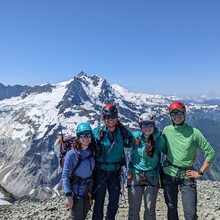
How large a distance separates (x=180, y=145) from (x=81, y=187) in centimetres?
436

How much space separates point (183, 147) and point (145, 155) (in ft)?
5.19

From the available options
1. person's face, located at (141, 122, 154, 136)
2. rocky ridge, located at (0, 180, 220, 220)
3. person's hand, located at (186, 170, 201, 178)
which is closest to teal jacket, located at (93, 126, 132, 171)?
person's face, located at (141, 122, 154, 136)

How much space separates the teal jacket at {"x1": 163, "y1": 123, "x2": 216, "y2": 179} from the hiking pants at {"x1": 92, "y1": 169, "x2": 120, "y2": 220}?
228cm

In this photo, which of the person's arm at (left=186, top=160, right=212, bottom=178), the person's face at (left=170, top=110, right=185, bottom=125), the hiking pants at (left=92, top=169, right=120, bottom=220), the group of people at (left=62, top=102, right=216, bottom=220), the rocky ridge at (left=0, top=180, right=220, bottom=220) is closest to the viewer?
the group of people at (left=62, top=102, right=216, bottom=220)

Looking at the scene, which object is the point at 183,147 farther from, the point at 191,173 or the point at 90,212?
the point at 90,212

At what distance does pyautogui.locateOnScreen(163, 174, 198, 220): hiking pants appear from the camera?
40.7 feet

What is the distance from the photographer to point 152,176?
12.9 metres

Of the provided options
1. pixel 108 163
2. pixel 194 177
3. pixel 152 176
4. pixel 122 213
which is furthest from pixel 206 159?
pixel 122 213

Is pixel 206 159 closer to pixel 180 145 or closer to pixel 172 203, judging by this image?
pixel 180 145

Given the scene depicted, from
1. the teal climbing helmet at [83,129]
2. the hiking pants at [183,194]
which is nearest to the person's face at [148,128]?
the hiking pants at [183,194]

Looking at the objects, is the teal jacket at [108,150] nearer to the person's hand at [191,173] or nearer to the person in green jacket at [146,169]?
the person in green jacket at [146,169]

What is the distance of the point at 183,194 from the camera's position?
41.5ft

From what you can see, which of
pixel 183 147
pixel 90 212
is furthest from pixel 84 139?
pixel 90 212

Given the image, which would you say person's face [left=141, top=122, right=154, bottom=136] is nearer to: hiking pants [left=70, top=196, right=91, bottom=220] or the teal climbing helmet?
the teal climbing helmet
